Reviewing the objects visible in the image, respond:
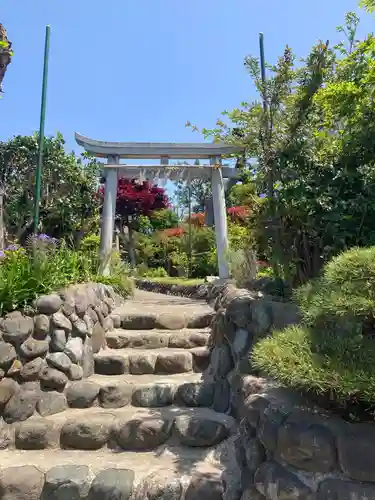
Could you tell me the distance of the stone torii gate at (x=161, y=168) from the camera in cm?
630

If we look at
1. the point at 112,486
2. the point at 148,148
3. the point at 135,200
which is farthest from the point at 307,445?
the point at 135,200

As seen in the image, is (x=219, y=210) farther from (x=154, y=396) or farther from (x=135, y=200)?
(x=135, y=200)

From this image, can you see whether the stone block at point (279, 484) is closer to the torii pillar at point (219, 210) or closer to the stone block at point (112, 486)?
the stone block at point (112, 486)

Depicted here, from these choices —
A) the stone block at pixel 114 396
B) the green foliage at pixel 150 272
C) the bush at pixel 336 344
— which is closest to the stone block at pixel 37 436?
the stone block at pixel 114 396

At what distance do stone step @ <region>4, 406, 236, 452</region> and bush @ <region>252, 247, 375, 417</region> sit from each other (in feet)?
3.32

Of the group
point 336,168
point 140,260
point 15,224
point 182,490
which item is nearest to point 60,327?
point 182,490

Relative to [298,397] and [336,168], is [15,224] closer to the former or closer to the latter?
[336,168]

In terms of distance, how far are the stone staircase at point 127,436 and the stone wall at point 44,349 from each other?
3.8 inches

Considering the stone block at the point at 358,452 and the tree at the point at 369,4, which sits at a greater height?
the tree at the point at 369,4

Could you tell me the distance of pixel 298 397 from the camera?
1.80 m

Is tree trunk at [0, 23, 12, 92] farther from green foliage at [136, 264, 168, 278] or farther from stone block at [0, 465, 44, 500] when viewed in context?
green foliage at [136, 264, 168, 278]

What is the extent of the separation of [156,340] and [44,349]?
41.4 inches

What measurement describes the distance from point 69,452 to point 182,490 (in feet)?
2.59

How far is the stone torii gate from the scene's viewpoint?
630cm
